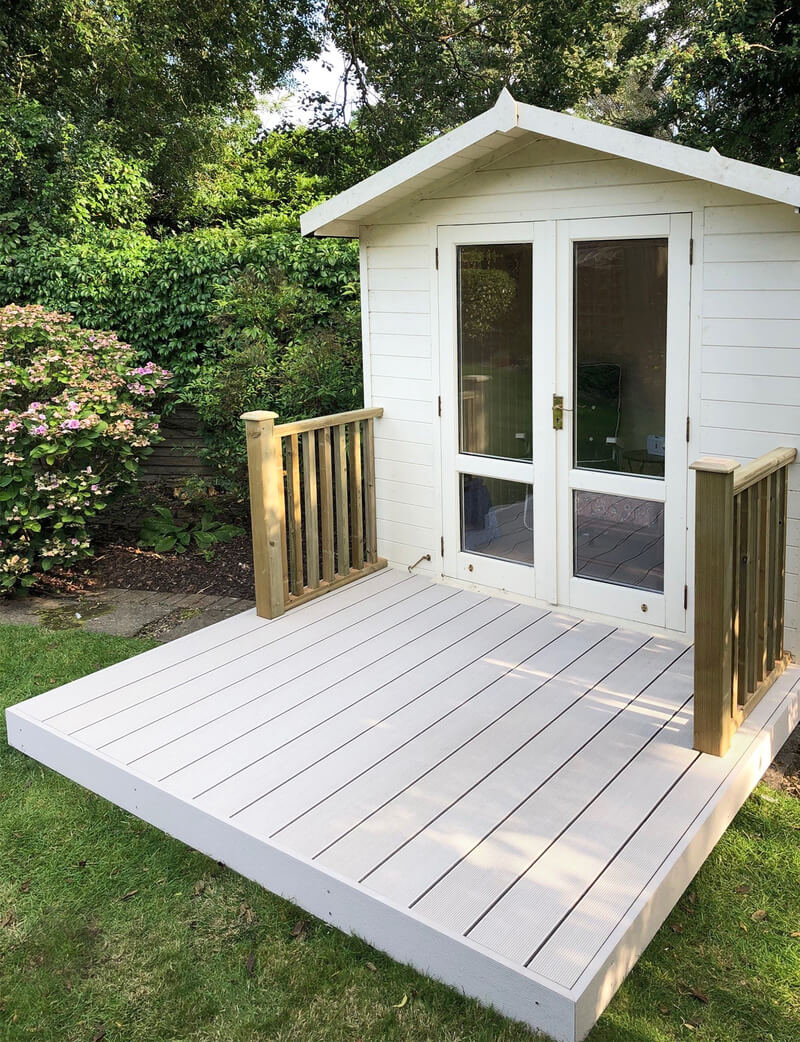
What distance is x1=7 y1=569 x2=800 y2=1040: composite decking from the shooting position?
8.70ft

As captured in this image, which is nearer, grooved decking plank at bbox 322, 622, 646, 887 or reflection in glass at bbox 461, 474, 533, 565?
grooved decking plank at bbox 322, 622, 646, 887

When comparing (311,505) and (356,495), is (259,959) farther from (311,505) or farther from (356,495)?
(356,495)

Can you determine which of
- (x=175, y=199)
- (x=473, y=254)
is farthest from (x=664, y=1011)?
(x=175, y=199)

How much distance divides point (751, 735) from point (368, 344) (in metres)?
3.04

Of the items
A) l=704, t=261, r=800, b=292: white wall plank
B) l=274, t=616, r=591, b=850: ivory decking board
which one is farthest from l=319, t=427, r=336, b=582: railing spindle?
l=704, t=261, r=800, b=292: white wall plank

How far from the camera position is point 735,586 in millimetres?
3436

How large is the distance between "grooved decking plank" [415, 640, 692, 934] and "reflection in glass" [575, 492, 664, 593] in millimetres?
481

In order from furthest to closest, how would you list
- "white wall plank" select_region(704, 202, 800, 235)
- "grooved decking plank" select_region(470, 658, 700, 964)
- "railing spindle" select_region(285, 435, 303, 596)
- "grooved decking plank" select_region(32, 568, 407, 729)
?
"railing spindle" select_region(285, 435, 303, 596)
"grooved decking plank" select_region(32, 568, 407, 729)
"white wall plank" select_region(704, 202, 800, 235)
"grooved decking plank" select_region(470, 658, 700, 964)

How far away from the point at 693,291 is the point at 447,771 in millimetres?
2279

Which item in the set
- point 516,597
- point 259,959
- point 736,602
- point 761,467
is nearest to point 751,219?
point 761,467

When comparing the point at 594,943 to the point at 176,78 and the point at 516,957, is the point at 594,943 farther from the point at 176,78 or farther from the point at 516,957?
the point at 176,78

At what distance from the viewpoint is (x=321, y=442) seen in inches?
206

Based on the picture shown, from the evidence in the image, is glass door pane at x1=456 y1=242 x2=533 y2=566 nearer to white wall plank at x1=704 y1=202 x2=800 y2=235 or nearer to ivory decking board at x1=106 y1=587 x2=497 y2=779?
white wall plank at x1=704 y1=202 x2=800 y2=235

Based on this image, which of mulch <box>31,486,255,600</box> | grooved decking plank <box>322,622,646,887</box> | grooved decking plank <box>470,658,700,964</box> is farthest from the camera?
mulch <box>31,486,255,600</box>
